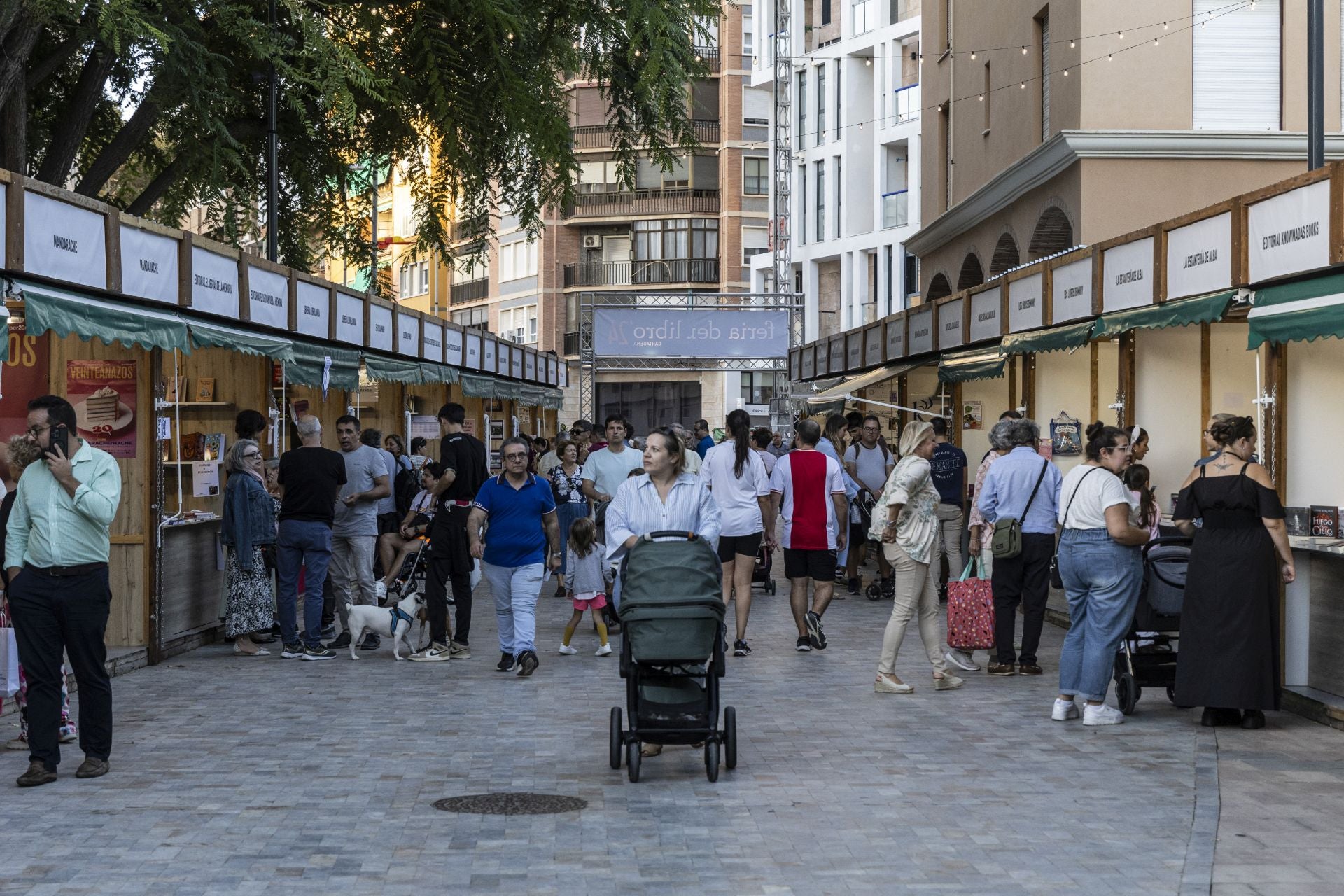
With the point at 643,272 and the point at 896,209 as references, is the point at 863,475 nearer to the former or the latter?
the point at 896,209

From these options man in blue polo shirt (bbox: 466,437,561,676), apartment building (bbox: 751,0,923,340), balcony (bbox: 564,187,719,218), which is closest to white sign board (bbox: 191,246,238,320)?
man in blue polo shirt (bbox: 466,437,561,676)

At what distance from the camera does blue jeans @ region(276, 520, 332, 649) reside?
14.1 meters

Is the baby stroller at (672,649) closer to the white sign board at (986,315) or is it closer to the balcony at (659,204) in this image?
the white sign board at (986,315)

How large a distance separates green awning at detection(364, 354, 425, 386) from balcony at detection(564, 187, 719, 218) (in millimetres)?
52062

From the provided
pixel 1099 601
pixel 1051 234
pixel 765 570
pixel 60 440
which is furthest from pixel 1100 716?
pixel 1051 234

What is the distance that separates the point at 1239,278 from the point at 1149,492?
5.93ft

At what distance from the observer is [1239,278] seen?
12.0 metres

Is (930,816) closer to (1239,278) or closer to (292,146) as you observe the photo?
(1239,278)

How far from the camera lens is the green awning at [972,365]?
19.2 metres

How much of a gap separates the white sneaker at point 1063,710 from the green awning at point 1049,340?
5.20 meters

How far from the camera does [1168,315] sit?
13.3 meters

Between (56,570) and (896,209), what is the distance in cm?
5186

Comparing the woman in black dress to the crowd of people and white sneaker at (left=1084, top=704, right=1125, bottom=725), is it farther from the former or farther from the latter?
white sneaker at (left=1084, top=704, right=1125, bottom=725)

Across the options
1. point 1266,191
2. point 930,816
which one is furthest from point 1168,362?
point 930,816
